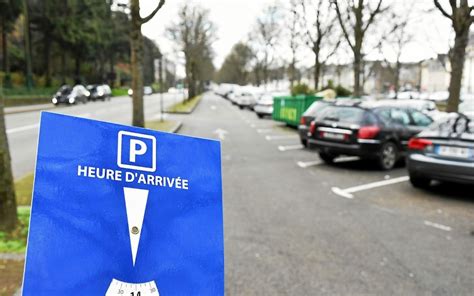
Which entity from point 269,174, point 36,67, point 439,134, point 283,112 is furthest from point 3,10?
point 439,134

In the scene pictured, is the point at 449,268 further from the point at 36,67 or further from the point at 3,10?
the point at 36,67

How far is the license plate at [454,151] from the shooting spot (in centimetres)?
695

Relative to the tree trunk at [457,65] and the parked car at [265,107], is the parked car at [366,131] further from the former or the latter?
the parked car at [265,107]

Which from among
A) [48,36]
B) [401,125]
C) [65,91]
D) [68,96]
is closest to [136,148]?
[401,125]

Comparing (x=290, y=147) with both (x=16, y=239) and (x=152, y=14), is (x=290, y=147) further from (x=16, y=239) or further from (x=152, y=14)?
(x=16, y=239)

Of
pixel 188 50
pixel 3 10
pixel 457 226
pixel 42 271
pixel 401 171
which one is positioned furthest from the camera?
pixel 188 50

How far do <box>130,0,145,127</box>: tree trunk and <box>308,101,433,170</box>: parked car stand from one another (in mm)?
5809

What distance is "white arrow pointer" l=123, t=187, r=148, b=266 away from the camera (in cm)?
197

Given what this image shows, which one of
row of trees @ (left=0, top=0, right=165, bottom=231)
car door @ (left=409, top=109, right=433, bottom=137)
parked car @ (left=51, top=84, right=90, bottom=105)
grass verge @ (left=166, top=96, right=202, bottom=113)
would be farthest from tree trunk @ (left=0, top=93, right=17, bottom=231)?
parked car @ (left=51, top=84, right=90, bottom=105)

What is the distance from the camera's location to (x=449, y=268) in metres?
4.33

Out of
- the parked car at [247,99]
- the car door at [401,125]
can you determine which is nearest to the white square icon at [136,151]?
the car door at [401,125]

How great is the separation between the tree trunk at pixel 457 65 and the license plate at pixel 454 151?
19.2 ft

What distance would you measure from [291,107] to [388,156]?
962cm

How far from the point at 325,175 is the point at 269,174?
1159 mm
